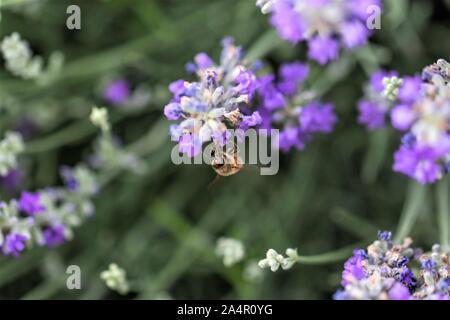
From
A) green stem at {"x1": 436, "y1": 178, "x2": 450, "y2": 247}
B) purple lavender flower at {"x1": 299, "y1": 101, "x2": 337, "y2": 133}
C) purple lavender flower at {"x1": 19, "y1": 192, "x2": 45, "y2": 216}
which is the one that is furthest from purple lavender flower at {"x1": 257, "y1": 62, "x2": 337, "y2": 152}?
purple lavender flower at {"x1": 19, "y1": 192, "x2": 45, "y2": 216}

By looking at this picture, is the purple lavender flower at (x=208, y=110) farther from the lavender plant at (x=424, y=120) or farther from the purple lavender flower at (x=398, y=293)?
the purple lavender flower at (x=398, y=293)

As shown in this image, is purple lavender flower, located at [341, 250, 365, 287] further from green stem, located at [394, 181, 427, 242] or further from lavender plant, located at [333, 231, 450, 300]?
green stem, located at [394, 181, 427, 242]

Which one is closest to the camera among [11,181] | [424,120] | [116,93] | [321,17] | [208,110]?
[424,120]

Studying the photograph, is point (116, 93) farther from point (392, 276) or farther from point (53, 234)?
point (392, 276)

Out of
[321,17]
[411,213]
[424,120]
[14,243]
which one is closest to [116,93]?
[14,243]

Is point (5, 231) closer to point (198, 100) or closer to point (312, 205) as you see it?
point (198, 100)

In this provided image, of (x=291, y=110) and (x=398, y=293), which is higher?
(x=291, y=110)
